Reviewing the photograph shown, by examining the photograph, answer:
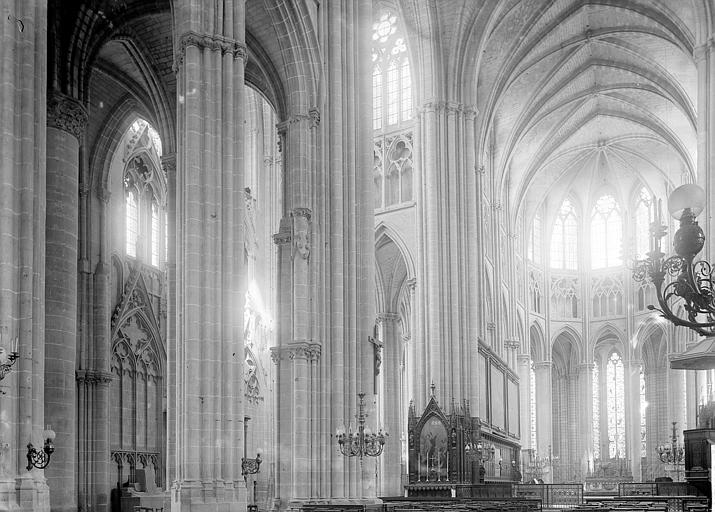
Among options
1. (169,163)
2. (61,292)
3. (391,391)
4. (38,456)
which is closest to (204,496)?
(38,456)

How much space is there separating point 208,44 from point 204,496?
9790 mm

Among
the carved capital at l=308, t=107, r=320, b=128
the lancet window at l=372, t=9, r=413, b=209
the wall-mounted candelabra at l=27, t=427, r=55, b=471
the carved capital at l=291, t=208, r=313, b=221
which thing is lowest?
the wall-mounted candelabra at l=27, t=427, r=55, b=471

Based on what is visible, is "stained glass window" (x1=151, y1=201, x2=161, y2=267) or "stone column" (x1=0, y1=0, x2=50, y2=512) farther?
"stained glass window" (x1=151, y1=201, x2=161, y2=267)

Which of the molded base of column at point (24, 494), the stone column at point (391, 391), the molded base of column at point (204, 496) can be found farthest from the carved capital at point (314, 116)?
the stone column at point (391, 391)

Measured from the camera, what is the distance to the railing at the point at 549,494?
122 feet

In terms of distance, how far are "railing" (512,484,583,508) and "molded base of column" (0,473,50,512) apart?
25.0 meters

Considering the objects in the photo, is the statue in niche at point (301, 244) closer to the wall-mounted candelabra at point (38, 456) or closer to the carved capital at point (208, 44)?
the carved capital at point (208, 44)

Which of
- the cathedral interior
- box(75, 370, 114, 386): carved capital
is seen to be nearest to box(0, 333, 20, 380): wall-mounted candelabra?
the cathedral interior

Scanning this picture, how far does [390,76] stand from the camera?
4522 centimetres

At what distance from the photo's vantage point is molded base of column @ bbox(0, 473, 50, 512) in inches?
559

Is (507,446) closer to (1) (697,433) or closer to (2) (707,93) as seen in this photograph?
(1) (697,433)

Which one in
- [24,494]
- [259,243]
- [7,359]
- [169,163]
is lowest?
[24,494]

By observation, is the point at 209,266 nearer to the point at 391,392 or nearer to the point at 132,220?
the point at 132,220

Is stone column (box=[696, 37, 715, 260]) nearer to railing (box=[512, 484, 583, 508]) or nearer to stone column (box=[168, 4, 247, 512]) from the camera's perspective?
railing (box=[512, 484, 583, 508])
